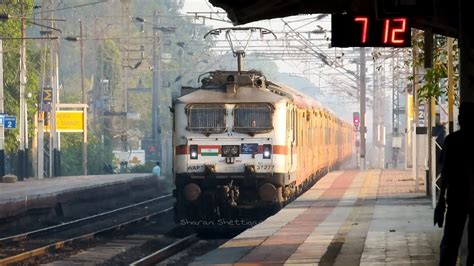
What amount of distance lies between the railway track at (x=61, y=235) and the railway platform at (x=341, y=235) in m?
4.43

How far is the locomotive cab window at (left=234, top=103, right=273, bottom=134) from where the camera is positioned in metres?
24.8

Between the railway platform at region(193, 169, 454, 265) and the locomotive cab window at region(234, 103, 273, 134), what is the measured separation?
1827mm

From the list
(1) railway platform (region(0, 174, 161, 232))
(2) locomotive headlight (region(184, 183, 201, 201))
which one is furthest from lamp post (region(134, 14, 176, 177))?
(2) locomotive headlight (region(184, 183, 201, 201))

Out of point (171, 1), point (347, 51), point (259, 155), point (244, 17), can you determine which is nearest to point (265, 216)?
point (259, 155)

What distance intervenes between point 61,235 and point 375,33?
16.1 metres

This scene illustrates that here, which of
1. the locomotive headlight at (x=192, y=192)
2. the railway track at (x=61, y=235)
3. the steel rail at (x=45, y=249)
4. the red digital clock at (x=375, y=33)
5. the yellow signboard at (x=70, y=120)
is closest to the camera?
the red digital clock at (x=375, y=33)

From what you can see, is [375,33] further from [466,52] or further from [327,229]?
[327,229]

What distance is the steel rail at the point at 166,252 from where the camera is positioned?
66.8 feet

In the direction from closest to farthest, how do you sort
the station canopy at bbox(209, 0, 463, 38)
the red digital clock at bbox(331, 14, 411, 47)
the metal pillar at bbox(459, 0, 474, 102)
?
the station canopy at bbox(209, 0, 463, 38)
the metal pillar at bbox(459, 0, 474, 102)
the red digital clock at bbox(331, 14, 411, 47)

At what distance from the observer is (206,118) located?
25.0 metres

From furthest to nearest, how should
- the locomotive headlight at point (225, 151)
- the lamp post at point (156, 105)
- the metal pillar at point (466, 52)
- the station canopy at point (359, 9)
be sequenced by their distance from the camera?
the lamp post at point (156, 105) → the locomotive headlight at point (225, 151) → the metal pillar at point (466, 52) → the station canopy at point (359, 9)

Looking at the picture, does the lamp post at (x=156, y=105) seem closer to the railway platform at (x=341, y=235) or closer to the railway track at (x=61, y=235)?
the railway track at (x=61, y=235)

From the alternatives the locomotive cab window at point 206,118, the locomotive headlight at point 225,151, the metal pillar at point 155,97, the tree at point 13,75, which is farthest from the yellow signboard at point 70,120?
the locomotive headlight at point 225,151

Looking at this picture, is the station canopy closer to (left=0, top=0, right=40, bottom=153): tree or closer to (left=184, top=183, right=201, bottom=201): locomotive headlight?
(left=184, top=183, right=201, bottom=201): locomotive headlight
